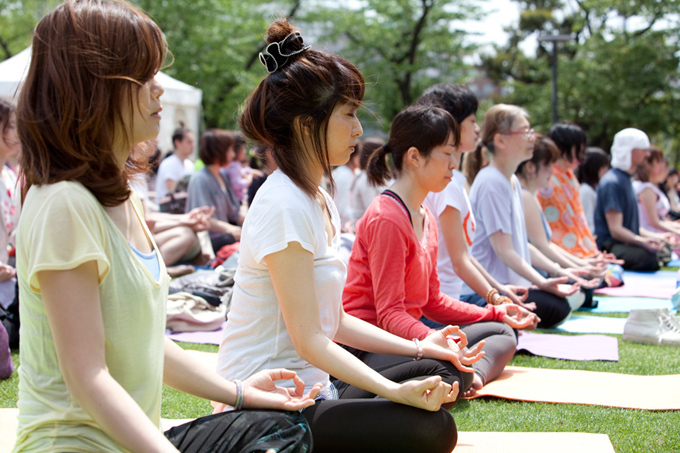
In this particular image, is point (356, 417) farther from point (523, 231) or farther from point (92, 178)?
point (523, 231)

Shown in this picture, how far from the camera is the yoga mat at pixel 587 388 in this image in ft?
10.8

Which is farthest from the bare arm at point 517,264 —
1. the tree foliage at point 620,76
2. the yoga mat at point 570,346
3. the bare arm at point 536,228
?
the tree foliage at point 620,76

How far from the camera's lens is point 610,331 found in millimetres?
4965

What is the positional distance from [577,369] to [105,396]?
3.21 meters

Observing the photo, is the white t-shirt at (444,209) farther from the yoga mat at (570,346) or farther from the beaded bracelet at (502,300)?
the yoga mat at (570,346)

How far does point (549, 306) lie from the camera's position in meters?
4.85

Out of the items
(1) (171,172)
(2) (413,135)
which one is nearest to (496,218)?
(2) (413,135)

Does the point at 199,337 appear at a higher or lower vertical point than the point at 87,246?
lower

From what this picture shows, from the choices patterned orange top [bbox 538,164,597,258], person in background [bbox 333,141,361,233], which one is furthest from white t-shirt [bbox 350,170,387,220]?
patterned orange top [bbox 538,164,597,258]

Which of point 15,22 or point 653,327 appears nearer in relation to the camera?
point 653,327

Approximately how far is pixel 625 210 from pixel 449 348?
628cm

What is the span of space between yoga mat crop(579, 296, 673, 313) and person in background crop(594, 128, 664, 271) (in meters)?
1.80

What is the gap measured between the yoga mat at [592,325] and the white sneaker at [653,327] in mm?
298

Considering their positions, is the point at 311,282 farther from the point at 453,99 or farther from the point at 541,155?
the point at 541,155
